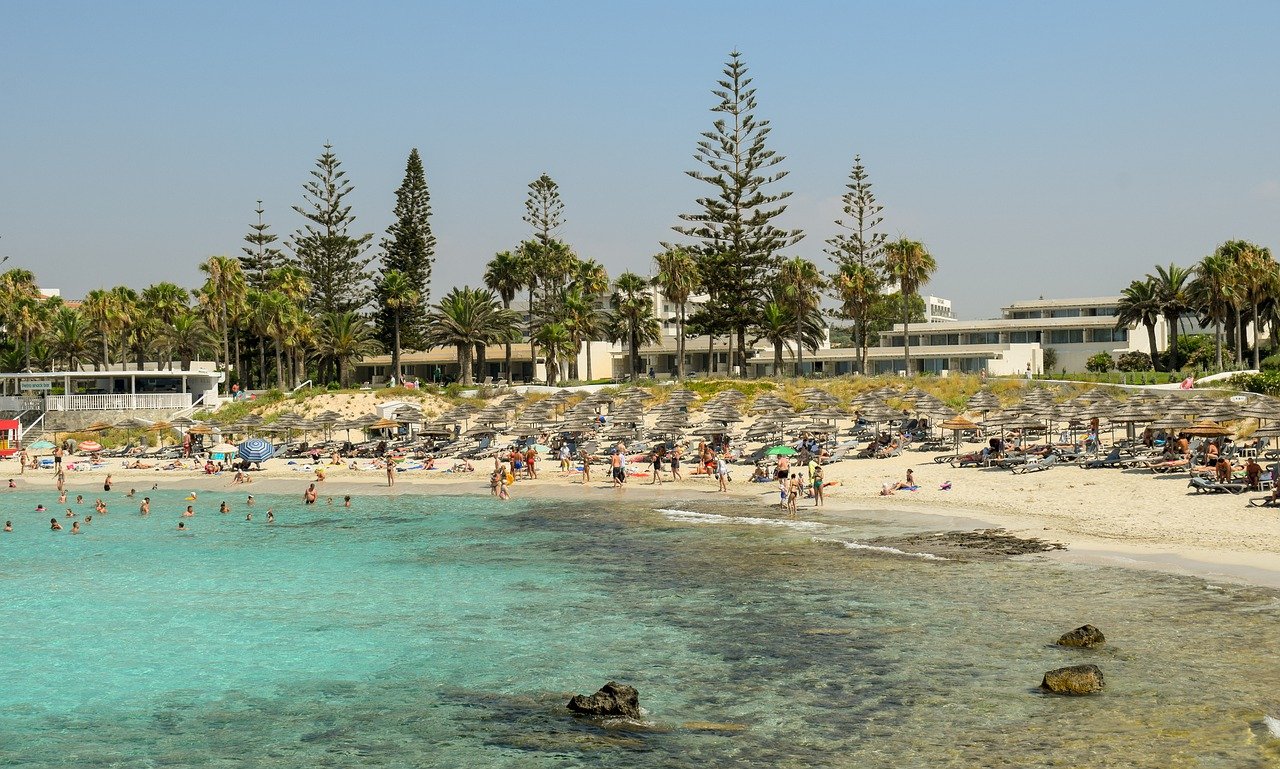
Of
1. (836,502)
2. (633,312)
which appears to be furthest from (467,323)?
(836,502)

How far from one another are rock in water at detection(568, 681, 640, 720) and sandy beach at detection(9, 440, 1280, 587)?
12.1 m

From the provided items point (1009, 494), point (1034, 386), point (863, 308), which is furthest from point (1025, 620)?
point (863, 308)

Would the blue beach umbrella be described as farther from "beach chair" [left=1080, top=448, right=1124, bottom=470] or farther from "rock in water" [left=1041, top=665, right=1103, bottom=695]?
"rock in water" [left=1041, top=665, right=1103, bottom=695]

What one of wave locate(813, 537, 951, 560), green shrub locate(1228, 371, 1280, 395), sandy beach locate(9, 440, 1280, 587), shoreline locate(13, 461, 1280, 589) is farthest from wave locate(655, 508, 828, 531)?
green shrub locate(1228, 371, 1280, 395)

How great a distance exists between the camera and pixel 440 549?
2744cm

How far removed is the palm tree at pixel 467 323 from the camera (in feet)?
212

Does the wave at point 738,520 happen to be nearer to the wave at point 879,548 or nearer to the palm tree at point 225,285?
the wave at point 879,548

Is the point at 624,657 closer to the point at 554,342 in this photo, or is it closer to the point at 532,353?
the point at 554,342

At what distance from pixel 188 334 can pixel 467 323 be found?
2026 centimetres

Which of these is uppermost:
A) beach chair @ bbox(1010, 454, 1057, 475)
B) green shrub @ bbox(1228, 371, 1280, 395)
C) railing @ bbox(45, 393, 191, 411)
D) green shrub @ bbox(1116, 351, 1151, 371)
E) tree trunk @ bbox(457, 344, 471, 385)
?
tree trunk @ bbox(457, 344, 471, 385)

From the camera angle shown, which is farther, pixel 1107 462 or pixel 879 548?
pixel 1107 462

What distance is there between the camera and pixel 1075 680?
13.9 m

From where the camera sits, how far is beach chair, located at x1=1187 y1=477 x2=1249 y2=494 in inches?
1037

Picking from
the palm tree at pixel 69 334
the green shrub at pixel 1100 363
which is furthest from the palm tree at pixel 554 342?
the green shrub at pixel 1100 363
